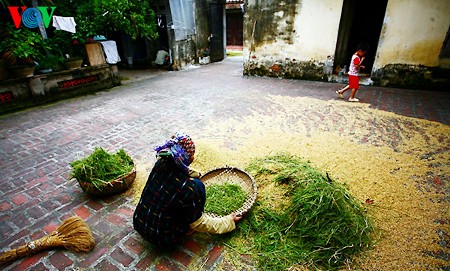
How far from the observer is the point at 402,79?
7910mm

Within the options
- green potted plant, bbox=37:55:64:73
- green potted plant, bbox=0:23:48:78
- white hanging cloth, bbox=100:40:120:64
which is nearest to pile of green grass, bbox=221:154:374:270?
green potted plant, bbox=0:23:48:78

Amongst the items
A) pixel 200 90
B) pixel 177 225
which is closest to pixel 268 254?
pixel 177 225

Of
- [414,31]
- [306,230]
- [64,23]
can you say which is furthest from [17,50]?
[414,31]

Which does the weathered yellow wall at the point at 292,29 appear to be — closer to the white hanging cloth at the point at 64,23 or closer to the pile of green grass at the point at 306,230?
the white hanging cloth at the point at 64,23

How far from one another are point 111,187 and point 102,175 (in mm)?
199

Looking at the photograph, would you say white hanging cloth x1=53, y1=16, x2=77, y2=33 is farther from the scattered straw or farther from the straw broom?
the straw broom

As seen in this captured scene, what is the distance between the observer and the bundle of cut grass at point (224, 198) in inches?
108

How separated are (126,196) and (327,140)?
3.55m

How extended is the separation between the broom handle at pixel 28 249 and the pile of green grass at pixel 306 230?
69.4 inches

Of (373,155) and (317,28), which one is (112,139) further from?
(317,28)

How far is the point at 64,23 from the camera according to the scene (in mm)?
7262

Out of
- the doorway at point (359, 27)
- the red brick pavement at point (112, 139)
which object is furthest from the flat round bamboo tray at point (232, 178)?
the doorway at point (359, 27)

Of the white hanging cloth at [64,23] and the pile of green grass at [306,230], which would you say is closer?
the pile of green grass at [306,230]

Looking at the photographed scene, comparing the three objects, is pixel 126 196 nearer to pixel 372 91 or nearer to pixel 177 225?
pixel 177 225
